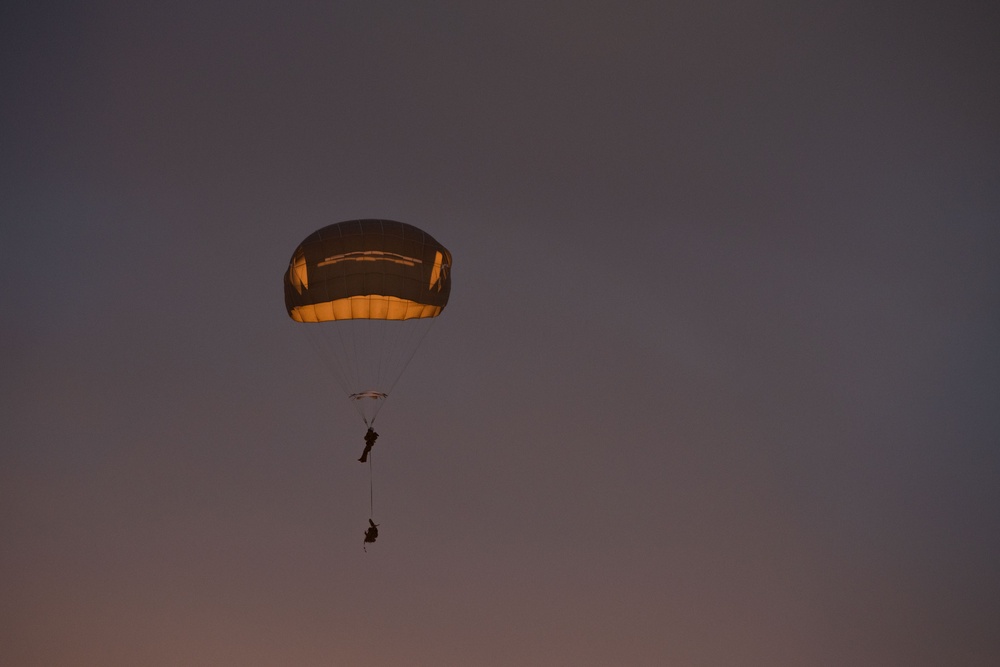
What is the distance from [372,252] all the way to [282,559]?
14122 mm

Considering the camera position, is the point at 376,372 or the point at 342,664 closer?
the point at 376,372

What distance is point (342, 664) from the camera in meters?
27.1

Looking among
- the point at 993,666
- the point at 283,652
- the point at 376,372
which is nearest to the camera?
the point at 376,372

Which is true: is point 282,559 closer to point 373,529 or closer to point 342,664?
point 342,664

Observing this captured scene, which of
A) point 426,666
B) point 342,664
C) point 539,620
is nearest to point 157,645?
point 342,664

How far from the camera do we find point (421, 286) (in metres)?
18.6

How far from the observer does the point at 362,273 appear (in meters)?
17.9

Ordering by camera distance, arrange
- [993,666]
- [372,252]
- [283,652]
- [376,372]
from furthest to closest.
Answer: [993,666] → [283,652] → [376,372] → [372,252]

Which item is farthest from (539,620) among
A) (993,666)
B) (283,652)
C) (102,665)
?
(993,666)

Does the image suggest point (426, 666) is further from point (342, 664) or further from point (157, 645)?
point (157, 645)

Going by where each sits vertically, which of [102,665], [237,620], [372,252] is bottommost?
[102,665]

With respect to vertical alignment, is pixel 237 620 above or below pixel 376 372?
below

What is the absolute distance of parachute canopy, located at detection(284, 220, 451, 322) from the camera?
1792 cm

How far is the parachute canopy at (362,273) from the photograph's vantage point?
17922 mm
